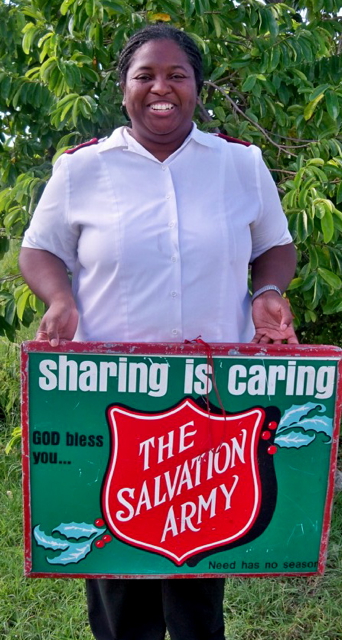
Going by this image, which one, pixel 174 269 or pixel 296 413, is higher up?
pixel 174 269

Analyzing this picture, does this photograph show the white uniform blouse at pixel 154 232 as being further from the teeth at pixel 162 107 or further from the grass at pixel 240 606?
the grass at pixel 240 606

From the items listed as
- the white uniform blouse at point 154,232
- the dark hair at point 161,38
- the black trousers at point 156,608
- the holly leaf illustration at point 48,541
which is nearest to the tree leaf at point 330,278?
the white uniform blouse at point 154,232

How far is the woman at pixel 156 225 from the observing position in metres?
1.62

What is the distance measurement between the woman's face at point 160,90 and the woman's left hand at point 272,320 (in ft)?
1.38

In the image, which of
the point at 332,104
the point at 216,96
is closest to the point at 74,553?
the point at 332,104

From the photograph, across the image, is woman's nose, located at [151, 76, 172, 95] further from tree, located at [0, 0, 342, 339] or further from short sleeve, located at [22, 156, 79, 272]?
tree, located at [0, 0, 342, 339]

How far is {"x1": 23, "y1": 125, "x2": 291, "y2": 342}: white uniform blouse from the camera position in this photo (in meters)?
1.62

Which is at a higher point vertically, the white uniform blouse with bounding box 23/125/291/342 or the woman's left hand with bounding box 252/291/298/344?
the white uniform blouse with bounding box 23/125/291/342

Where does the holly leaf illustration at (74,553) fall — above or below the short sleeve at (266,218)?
below

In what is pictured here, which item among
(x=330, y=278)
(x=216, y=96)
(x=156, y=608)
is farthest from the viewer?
(x=216, y=96)

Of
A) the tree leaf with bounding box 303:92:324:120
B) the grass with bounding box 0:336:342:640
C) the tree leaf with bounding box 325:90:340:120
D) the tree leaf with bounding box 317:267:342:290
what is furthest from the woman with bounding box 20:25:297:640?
the grass with bounding box 0:336:342:640

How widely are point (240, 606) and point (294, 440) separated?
118 cm

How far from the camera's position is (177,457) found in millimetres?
1562

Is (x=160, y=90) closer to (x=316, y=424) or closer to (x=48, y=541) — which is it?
(x=316, y=424)
